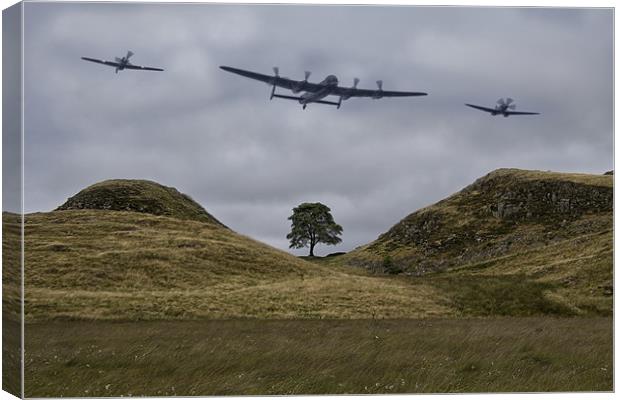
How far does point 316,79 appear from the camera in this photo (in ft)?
50.3

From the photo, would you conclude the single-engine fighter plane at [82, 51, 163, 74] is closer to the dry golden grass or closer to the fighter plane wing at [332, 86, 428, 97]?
the dry golden grass

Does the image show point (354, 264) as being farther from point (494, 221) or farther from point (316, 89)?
point (316, 89)

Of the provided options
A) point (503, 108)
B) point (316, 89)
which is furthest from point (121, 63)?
point (503, 108)

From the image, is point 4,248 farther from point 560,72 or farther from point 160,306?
point 560,72

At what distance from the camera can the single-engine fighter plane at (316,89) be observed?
15453 mm

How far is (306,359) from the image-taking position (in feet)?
47.8

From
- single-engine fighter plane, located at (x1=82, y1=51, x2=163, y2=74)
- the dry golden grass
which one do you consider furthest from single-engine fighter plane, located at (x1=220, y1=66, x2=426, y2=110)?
the dry golden grass

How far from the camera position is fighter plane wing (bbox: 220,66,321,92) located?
609 inches

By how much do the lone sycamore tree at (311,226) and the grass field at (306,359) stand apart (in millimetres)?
2009

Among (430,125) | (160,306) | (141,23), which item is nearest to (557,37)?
(430,125)

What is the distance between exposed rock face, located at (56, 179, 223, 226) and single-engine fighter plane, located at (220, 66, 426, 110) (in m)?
2.97

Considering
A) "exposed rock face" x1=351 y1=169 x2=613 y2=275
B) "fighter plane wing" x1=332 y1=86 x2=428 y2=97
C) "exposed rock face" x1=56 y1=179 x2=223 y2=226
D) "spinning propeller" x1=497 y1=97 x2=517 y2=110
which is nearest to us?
"fighter plane wing" x1=332 y1=86 x2=428 y2=97

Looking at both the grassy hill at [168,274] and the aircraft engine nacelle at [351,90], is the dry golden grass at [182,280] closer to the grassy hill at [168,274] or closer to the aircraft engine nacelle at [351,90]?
the grassy hill at [168,274]

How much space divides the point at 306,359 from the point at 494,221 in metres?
9.64
